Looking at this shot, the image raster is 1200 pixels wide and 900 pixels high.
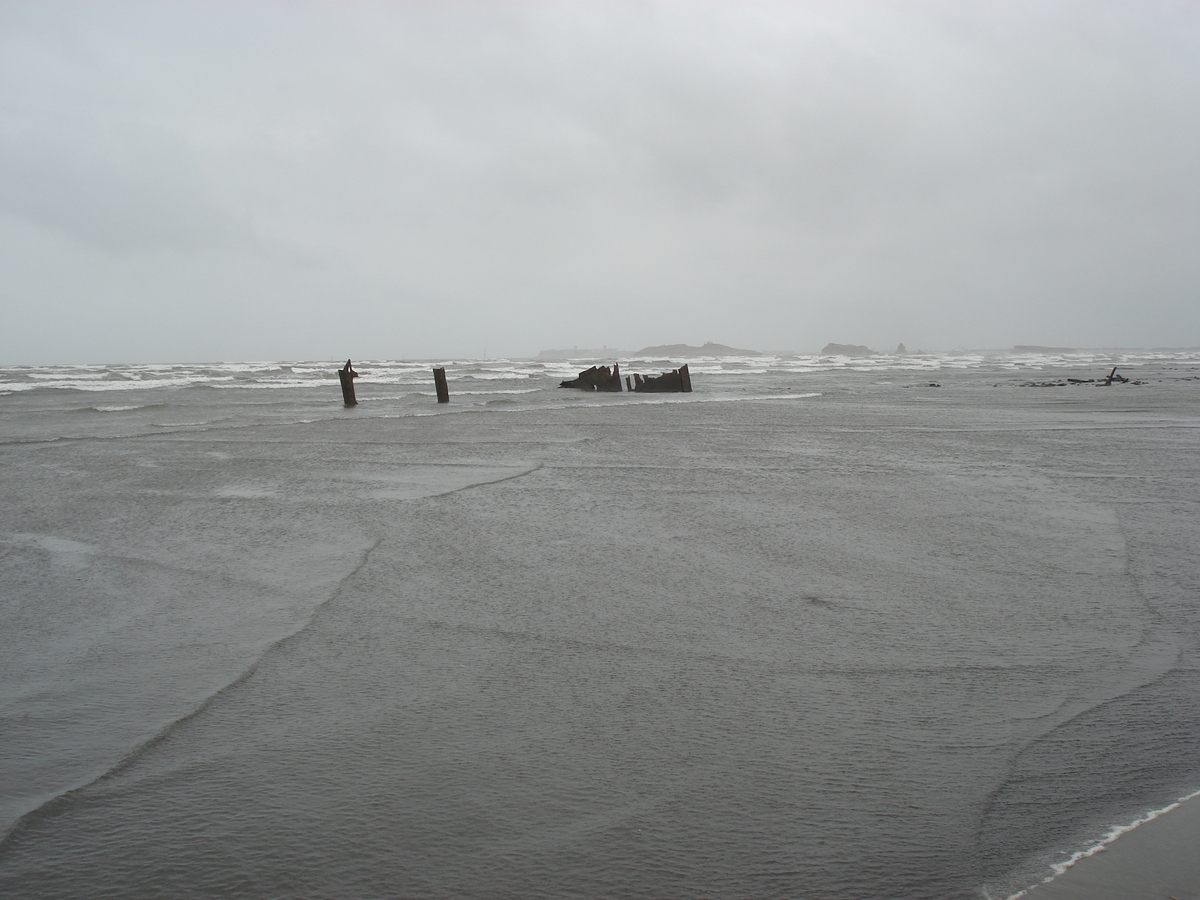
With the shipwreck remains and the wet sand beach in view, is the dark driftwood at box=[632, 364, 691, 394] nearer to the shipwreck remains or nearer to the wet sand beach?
the shipwreck remains

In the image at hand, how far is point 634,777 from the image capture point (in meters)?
2.31

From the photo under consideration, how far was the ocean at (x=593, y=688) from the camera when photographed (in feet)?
6.48

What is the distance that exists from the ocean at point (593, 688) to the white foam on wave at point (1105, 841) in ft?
0.06

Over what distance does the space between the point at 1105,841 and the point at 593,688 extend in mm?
1632

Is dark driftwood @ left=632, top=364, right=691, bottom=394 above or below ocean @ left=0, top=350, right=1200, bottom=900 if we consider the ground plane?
below

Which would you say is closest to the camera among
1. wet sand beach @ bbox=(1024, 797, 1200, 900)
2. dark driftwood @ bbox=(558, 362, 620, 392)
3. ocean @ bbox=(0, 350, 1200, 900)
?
wet sand beach @ bbox=(1024, 797, 1200, 900)

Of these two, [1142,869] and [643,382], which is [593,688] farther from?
[643,382]

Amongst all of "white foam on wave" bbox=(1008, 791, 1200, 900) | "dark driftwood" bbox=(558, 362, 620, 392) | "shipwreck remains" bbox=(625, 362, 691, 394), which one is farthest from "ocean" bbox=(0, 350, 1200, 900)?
"dark driftwood" bbox=(558, 362, 620, 392)

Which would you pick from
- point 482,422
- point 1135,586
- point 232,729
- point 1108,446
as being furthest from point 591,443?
point 232,729

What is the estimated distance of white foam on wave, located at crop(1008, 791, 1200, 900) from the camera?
1836mm

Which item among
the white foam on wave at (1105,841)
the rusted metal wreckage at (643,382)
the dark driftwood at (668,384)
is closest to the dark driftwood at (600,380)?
the rusted metal wreckage at (643,382)

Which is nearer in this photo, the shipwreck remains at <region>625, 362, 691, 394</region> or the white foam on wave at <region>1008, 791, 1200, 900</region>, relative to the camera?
the white foam on wave at <region>1008, 791, 1200, 900</region>

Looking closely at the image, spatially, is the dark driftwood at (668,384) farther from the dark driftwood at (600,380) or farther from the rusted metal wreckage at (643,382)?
the dark driftwood at (600,380)

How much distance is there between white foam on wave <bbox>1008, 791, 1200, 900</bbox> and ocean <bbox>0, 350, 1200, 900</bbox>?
0.02 metres
